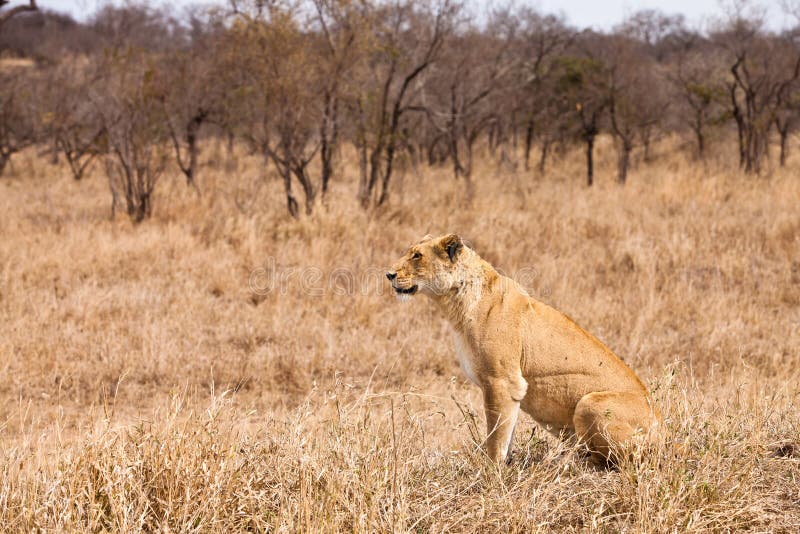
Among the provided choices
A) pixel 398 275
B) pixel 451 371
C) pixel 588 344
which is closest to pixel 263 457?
pixel 398 275

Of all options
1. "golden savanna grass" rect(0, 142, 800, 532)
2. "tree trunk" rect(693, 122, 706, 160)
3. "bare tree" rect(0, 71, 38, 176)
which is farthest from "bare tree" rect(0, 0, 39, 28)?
"tree trunk" rect(693, 122, 706, 160)

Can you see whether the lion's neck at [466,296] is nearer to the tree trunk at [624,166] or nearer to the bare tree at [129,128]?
the bare tree at [129,128]

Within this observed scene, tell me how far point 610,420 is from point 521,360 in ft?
1.77

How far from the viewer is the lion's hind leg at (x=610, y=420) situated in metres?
3.35

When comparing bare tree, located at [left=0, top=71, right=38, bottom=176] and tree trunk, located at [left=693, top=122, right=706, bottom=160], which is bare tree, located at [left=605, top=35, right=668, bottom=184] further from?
bare tree, located at [left=0, top=71, right=38, bottom=176]

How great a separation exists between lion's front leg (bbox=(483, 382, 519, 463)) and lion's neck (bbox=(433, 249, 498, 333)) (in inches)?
14.1

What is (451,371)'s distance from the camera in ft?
21.2

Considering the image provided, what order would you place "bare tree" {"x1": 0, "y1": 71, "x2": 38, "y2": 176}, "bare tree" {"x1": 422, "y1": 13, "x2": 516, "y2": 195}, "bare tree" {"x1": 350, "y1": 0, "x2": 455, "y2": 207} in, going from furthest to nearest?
"bare tree" {"x1": 0, "y1": 71, "x2": 38, "y2": 176} → "bare tree" {"x1": 422, "y1": 13, "x2": 516, "y2": 195} → "bare tree" {"x1": 350, "y1": 0, "x2": 455, "y2": 207}

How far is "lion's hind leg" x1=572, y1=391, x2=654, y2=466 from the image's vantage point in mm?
3354

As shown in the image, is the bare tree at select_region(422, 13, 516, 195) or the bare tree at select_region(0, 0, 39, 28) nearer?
the bare tree at select_region(0, 0, 39, 28)

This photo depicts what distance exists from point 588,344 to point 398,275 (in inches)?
40.9

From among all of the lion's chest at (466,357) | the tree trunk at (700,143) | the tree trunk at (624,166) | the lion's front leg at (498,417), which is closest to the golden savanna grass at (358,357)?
the lion's front leg at (498,417)

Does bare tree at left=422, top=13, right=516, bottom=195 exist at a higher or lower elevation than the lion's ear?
higher

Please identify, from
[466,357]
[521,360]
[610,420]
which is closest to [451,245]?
[466,357]
